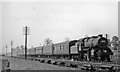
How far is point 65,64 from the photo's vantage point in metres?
25.6

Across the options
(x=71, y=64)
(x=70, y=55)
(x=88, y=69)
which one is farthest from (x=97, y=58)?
(x=70, y=55)

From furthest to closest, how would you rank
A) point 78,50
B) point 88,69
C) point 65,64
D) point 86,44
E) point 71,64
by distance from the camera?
point 78,50 < point 86,44 < point 65,64 < point 71,64 < point 88,69

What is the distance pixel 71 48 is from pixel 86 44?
747 centimetres

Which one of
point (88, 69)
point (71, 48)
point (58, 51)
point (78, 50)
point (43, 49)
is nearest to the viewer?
point (88, 69)

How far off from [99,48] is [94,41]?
141 cm

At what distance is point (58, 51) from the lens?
47.1 m

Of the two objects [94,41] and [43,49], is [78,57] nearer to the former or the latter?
[94,41]

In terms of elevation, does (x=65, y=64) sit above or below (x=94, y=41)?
below

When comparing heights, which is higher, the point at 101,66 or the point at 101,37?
the point at 101,37

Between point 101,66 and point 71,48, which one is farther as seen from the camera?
point 71,48

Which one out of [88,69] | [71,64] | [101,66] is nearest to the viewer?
[101,66]

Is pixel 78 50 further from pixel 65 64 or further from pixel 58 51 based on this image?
pixel 58 51

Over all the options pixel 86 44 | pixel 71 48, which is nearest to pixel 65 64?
pixel 86 44

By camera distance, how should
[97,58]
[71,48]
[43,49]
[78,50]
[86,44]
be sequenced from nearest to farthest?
1. [97,58]
2. [86,44]
3. [78,50]
4. [71,48]
5. [43,49]
